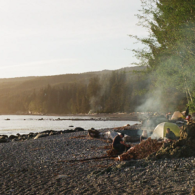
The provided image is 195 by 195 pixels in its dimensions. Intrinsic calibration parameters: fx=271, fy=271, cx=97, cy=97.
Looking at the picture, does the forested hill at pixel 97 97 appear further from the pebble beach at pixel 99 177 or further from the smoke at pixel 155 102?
the pebble beach at pixel 99 177

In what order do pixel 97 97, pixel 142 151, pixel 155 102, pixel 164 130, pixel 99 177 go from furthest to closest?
pixel 97 97 < pixel 155 102 < pixel 164 130 < pixel 142 151 < pixel 99 177

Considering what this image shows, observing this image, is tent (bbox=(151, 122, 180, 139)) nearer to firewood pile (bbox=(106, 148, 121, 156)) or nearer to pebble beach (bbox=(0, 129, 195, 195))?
firewood pile (bbox=(106, 148, 121, 156))

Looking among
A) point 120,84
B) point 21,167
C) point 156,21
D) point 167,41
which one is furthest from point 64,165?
point 120,84

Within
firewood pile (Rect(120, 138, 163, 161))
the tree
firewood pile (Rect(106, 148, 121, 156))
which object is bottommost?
firewood pile (Rect(106, 148, 121, 156))

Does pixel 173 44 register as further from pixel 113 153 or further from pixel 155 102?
pixel 155 102

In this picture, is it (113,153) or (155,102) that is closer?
(113,153)

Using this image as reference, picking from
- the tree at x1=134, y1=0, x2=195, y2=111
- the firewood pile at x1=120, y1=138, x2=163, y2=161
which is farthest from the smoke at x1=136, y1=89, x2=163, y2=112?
the firewood pile at x1=120, y1=138, x2=163, y2=161

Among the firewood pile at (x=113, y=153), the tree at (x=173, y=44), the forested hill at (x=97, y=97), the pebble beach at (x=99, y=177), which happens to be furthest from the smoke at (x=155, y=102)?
the pebble beach at (x=99, y=177)

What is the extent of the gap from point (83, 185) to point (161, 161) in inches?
130

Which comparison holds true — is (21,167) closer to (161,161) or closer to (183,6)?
(161,161)

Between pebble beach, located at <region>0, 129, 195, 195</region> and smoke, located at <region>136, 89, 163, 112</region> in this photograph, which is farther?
smoke, located at <region>136, 89, 163, 112</region>

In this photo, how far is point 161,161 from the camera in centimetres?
1013

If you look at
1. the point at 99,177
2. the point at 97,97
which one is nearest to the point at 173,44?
the point at 99,177

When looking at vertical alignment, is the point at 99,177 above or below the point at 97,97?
below
